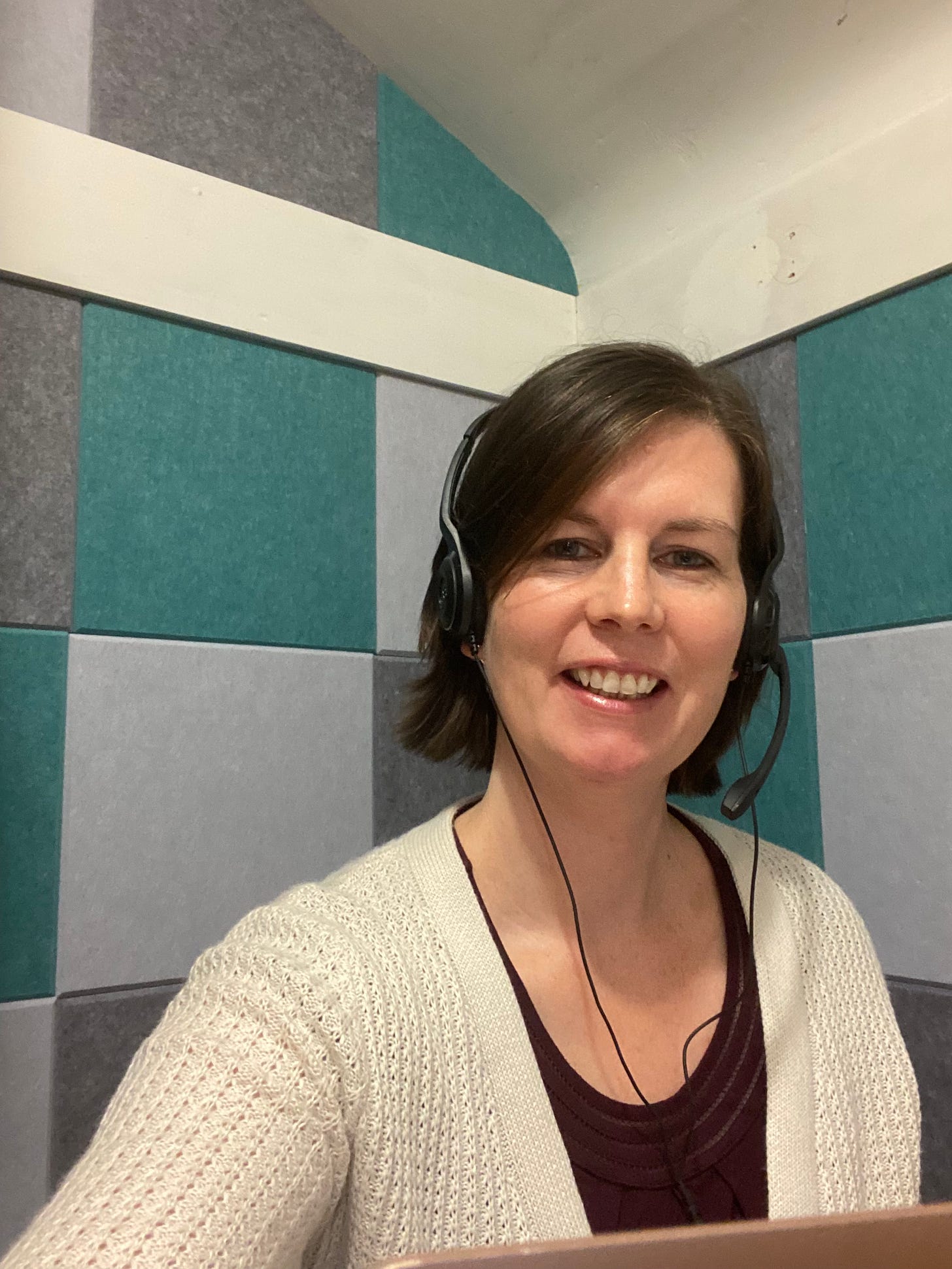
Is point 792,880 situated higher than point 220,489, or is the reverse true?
point 220,489

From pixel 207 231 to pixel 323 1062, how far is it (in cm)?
112

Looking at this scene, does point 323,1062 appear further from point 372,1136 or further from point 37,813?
point 37,813

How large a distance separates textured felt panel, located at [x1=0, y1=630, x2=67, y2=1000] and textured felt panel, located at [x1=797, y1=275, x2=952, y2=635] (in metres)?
1.07

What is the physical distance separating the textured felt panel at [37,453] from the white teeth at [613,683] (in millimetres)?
695

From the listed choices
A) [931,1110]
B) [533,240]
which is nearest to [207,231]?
[533,240]

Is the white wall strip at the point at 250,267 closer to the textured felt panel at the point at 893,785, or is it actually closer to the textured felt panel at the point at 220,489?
the textured felt panel at the point at 220,489

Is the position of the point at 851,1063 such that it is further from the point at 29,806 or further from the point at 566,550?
the point at 29,806

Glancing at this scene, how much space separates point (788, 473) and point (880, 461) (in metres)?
0.15

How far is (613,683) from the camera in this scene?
0.88m

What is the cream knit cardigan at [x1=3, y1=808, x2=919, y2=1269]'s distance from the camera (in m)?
0.62

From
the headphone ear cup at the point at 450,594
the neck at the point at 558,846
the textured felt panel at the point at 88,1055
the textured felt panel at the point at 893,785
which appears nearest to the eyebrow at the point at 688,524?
the headphone ear cup at the point at 450,594

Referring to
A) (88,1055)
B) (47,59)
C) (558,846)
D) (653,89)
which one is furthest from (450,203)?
(88,1055)

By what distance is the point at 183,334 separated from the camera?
1310 mm

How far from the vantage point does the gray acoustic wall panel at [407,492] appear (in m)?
1.49
